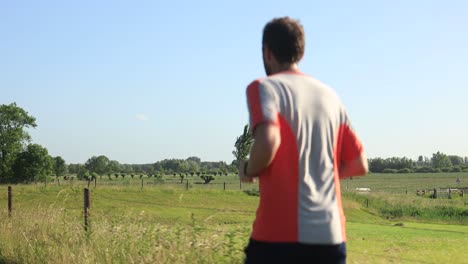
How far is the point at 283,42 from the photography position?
280 centimetres

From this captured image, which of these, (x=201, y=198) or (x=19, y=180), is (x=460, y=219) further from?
(x=19, y=180)

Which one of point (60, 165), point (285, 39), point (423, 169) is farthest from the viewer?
point (423, 169)

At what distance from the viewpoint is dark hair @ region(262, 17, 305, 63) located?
2789mm

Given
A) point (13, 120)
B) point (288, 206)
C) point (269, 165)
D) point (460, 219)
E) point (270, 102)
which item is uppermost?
point (13, 120)

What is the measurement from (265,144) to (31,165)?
83689 mm

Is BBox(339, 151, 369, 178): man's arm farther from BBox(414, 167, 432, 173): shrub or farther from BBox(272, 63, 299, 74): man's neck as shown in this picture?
BBox(414, 167, 432, 173): shrub

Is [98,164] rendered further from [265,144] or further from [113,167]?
[265,144]

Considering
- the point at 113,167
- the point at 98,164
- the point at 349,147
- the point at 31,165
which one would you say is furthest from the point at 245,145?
the point at 113,167

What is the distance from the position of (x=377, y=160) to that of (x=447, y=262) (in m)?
188

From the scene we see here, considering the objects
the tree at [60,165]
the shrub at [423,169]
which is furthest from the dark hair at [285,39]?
the shrub at [423,169]

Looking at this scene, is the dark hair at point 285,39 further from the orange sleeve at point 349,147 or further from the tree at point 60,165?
the tree at point 60,165

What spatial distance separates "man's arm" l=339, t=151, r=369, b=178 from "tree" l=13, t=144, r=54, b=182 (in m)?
82.5

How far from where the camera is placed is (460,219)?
34.7 meters

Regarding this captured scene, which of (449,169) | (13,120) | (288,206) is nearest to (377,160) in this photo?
(449,169)
